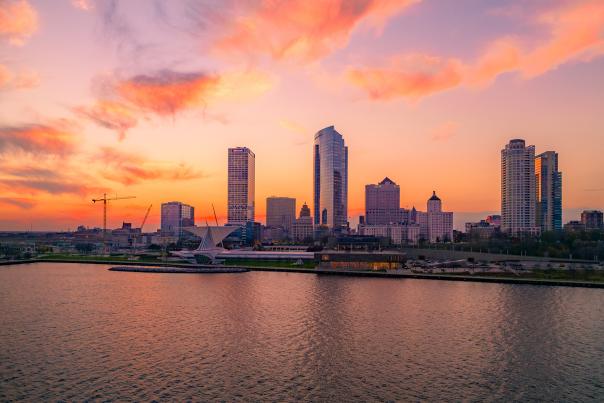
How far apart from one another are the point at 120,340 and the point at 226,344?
9721 millimetres

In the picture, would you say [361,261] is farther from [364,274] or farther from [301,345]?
[301,345]

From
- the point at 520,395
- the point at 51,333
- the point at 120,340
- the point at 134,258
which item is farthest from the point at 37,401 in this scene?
the point at 134,258

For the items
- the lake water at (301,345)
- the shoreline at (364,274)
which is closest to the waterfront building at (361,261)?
the shoreline at (364,274)

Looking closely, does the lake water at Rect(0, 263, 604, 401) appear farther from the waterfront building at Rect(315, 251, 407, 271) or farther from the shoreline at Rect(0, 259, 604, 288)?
the waterfront building at Rect(315, 251, 407, 271)

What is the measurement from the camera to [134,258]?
133 m

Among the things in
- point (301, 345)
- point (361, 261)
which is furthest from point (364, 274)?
point (301, 345)

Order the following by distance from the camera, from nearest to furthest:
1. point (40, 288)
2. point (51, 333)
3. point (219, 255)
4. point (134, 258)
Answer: point (51, 333) < point (40, 288) < point (219, 255) < point (134, 258)

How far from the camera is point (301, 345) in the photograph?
3784cm

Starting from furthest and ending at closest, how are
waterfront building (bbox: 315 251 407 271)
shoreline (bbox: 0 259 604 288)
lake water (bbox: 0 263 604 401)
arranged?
waterfront building (bbox: 315 251 407 271) < shoreline (bbox: 0 259 604 288) < lake water (bbox: 0 263 604 401)

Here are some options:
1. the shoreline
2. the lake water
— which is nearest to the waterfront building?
the shoreline

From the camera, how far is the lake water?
28.6 meters

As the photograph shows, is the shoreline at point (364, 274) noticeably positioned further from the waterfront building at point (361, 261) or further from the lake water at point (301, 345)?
the lake water at point (301, 345)

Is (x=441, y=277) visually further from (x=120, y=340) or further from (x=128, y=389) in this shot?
Answer: (x=128, y=389)

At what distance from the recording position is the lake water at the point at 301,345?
28.6 metres
